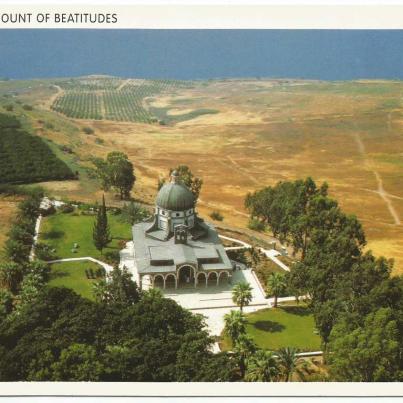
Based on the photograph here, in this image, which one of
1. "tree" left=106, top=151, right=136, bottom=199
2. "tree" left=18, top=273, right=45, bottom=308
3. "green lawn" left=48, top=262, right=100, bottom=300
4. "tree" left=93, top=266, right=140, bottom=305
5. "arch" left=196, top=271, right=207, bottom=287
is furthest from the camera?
"tree" left=106, top=151, right=136, bottom=199

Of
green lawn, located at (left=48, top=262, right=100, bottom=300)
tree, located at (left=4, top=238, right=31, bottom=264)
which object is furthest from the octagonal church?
tree, located at (left=4, top=238, right=31, bottom=264)

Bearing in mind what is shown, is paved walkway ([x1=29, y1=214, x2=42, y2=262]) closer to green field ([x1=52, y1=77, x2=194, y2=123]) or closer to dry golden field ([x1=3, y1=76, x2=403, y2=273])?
dry golden field ([x1=3, y1=76, x2=403, y2=273])

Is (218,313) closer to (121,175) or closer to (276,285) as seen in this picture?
(276,285)

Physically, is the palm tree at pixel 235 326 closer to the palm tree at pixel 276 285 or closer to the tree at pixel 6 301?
the palm tree at pixel 276 285

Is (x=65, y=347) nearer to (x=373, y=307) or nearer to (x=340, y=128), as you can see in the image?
(x=373, y=307)

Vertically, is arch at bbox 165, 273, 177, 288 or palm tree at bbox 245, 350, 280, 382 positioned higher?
arch at bbox 165, 273, 177, 288
